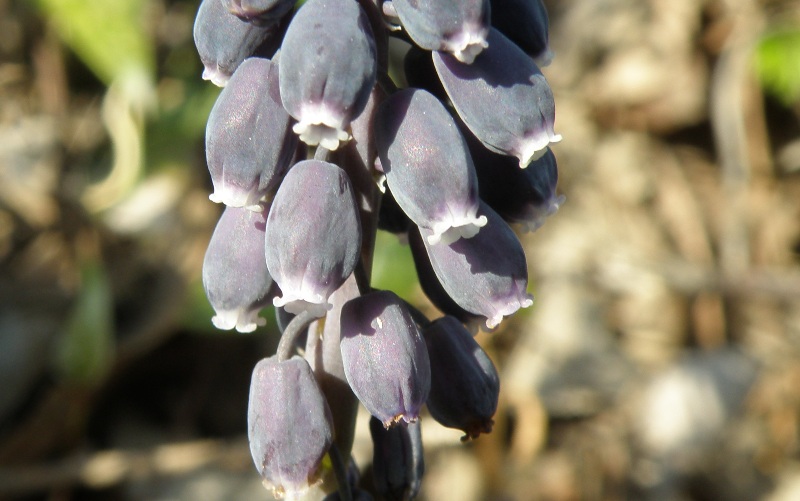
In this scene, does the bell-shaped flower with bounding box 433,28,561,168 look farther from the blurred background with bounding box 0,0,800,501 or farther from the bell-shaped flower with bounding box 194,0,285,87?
the blurred background with bounding box 0,0,800,501

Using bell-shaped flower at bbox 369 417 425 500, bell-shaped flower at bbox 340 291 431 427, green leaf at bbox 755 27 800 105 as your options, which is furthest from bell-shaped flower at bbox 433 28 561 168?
green leaf at bbox 755 27 800 105

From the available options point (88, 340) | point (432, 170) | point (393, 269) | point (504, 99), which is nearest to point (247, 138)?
point (432, 170)

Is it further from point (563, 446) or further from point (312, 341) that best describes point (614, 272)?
point (312, 341)

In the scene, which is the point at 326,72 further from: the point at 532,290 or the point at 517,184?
the point at 532,290

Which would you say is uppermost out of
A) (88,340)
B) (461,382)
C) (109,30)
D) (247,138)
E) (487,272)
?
(247,138)

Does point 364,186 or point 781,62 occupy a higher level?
point 364,186

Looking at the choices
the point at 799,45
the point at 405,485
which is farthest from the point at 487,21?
the point at 799,45
